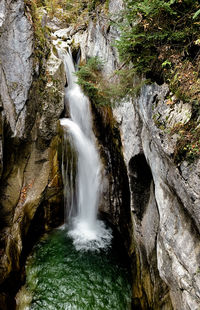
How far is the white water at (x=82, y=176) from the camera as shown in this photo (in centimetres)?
802

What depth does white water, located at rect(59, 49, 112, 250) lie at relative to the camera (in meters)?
8.02

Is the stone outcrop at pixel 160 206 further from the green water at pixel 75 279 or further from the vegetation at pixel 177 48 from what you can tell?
the green water at pixel 75 279

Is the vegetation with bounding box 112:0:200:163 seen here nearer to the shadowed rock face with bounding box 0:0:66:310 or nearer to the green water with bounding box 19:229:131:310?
the shadowed rock face with bounding box 0:0:66:310

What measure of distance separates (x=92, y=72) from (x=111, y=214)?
6.25 m

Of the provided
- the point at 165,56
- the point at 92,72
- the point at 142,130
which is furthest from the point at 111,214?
the point at 165,56

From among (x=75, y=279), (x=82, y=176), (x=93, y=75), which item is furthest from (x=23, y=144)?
(x=75, y=279)

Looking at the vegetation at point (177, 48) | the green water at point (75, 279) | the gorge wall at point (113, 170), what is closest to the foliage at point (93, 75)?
the gorge wall at point (113, 170)

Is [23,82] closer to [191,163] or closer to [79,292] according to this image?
[191,163]

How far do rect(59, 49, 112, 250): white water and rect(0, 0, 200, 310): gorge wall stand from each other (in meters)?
0.48

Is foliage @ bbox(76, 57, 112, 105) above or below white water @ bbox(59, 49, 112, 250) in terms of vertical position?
above

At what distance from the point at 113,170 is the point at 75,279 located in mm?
4234

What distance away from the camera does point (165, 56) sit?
3055 millimetres

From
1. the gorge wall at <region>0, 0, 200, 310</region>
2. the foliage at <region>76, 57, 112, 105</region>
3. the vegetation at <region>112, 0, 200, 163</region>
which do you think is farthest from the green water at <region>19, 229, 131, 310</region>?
the foliage at <region>76, 57, 112, 105</region>

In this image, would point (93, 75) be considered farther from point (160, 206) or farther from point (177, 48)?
point (160, 206)
